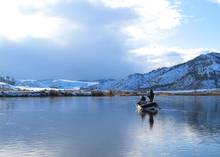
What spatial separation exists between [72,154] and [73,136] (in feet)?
24.8

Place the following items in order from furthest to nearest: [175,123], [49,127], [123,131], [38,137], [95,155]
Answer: [175,123] < [49,127] < [123,131] < [38,137] < [95,155]

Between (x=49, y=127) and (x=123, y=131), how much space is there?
659 cm

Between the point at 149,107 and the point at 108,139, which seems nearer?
the point at 108,139

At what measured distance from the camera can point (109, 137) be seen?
33344 mm

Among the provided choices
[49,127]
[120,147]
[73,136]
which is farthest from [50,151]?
[49,127]

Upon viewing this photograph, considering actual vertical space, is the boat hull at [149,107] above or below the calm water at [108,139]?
above

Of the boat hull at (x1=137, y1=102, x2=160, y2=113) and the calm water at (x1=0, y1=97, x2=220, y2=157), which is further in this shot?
the boat hull at (x1=137, y1=102, x2=160, y2=113)

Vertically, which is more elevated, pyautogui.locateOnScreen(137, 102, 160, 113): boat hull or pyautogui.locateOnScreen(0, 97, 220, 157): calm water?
pyautogui.locateOnScreen(137, 102, 160, 113): boat hull

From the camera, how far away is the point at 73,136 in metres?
33.7

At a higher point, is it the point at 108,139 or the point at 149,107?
the point at 149,107

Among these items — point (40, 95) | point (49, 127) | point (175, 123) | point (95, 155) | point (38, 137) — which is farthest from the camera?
point (40, 95)

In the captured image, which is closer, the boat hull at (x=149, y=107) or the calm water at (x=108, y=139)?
the calm water at (x=108, y=139)

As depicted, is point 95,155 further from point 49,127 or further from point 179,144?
point 49,127

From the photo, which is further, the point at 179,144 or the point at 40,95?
the point at 40,95
